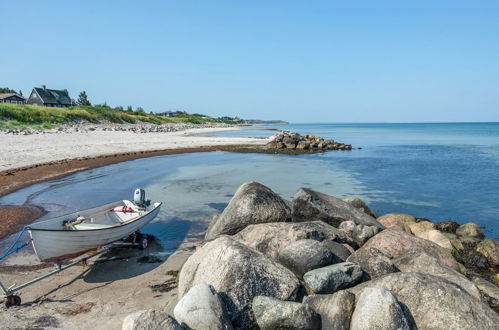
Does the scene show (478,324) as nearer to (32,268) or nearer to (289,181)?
(32,268)

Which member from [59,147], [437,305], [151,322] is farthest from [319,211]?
[59,147]

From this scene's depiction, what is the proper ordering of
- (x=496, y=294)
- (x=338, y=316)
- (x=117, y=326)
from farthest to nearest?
(x=496, y=294) < (x=117, y=326) < (x=338, y=316)

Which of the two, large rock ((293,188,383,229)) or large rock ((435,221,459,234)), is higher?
large rock ((293,188,383,229))

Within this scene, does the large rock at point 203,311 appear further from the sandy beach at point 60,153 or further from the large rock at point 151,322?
the sandy beach at point 60,153

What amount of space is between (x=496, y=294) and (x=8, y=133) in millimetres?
47059

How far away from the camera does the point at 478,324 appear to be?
18.4 feet

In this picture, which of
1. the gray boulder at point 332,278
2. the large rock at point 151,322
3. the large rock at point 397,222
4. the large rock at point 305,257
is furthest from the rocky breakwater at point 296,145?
the large rock at point 151,322

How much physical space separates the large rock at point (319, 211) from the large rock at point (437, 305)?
4311mm

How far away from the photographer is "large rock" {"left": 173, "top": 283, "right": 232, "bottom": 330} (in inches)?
221

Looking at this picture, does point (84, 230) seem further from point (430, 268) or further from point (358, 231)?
point (430, 268)

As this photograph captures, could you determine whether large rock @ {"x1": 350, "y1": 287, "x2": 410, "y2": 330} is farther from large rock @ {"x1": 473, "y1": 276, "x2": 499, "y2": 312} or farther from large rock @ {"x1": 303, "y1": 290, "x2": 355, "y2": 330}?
→ large rock @ {"x1": 473, "y1": 276, "x2": 499, "y2": 312}

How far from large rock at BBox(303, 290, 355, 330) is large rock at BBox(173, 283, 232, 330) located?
155cm

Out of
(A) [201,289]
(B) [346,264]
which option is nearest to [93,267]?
(A) [201,289]

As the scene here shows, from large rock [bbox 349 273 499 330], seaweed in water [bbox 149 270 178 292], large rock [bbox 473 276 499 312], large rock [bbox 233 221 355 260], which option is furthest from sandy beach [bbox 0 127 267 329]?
large rock [bbox 473 276 499 312]
